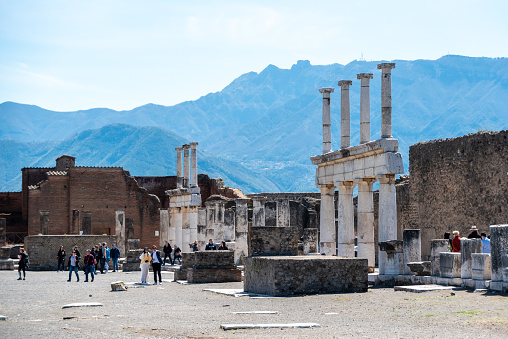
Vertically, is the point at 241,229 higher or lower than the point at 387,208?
lower

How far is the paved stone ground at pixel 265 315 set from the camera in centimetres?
1075

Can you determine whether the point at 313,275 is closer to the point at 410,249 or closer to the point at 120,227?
the point at 410,249

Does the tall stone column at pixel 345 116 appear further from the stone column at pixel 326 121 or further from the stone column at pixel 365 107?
the stone column at pixel 365 107

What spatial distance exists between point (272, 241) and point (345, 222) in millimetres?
4569

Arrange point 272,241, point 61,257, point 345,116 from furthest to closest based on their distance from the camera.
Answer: point 61,257 < point 345,116 < point 272,241

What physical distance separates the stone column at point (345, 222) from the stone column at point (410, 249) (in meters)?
3.53

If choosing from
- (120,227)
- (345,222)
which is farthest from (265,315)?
(120,227)

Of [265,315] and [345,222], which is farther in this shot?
[345,222]

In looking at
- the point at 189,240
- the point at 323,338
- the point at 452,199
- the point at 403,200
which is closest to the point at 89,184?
the point at 189,240

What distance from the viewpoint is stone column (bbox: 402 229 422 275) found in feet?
62.2

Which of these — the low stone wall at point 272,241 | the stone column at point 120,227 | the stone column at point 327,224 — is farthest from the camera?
the stone column at point 120,227

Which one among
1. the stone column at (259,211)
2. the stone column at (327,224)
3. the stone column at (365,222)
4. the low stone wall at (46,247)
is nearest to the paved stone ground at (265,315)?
the stone column at (365,222)

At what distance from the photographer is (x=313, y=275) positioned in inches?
655

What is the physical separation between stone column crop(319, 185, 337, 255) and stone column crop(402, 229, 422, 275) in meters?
4.42
